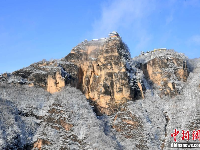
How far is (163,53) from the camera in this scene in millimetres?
49125

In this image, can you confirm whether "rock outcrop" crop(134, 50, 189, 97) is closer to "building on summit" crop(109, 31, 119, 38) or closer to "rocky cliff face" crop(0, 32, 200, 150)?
"rocky cliff face" crop(0, 32, 200, 150)

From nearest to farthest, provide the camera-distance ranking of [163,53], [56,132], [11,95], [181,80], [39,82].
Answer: [56,132] < [11,95] < [39,82] < [181,80] < [163,53]

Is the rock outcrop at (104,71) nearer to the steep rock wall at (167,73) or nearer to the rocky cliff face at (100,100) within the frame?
the rocky cliff face at (100,100)

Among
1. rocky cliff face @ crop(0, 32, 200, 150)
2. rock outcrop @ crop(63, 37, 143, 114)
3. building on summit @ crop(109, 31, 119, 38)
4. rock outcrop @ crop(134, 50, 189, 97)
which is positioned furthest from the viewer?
building on summit @ crop(109, 31, 119, 38)

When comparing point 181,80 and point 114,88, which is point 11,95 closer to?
point 114,88

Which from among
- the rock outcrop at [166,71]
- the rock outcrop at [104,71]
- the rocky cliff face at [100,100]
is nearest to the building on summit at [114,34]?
the rocky cliff face at [100,100]

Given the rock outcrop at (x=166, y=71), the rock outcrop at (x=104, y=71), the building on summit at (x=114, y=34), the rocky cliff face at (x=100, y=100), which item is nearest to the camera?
the rocky cliff face at (x=100, y=100)

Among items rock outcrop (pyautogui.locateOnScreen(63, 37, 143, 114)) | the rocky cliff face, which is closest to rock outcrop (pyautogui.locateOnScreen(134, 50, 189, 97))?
the rocky cliff face

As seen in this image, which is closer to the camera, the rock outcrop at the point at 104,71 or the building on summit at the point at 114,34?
the rock outcrop at the point at 104,71

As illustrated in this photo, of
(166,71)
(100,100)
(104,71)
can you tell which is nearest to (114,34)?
(104,71)

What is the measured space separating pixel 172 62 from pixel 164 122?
13444mm

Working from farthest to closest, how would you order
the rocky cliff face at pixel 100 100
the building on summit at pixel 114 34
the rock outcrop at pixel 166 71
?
the building on summit at pixel 114 34 → the rock outcrop at pixel 166 71 → the rocky cliff face at pixel 100 100

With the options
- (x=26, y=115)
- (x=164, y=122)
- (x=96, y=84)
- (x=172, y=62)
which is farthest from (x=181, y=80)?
(x=26, y=115)

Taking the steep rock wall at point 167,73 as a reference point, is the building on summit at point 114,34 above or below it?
above
